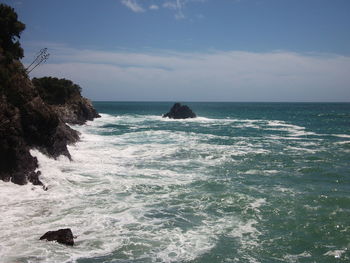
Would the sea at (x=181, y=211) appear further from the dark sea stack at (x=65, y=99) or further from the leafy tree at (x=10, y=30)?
the dark sea stack at (x=65, y=99)

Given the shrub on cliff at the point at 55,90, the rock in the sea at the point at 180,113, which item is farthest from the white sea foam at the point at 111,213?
the rock in the sea at the point at 180,113

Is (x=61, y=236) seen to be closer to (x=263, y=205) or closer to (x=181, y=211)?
(x=181, y=211)

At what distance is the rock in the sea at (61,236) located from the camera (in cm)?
1383

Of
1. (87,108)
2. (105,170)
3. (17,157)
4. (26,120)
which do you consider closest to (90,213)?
(17,157)

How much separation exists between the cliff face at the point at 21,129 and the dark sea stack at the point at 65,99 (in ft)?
122

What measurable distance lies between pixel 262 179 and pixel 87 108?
63.3 m

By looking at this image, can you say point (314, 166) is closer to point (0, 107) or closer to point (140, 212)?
point (140, 212)

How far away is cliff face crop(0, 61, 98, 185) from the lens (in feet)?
72.8

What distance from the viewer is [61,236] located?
1391 cm

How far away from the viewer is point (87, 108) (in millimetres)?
81438

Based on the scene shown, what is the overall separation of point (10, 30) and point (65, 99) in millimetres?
38721

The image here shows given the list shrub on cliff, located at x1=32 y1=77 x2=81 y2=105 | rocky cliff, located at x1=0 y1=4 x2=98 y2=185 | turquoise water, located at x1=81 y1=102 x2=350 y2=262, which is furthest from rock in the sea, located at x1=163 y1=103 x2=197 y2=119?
turquoise water, located at x1=81 y1=102 x2=350 y2=262

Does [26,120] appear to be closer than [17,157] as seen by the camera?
No

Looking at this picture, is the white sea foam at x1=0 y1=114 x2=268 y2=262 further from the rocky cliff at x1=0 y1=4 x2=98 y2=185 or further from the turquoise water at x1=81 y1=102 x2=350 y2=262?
the rocky cliff at x1=0 y1=4 x2=98 y2=185
